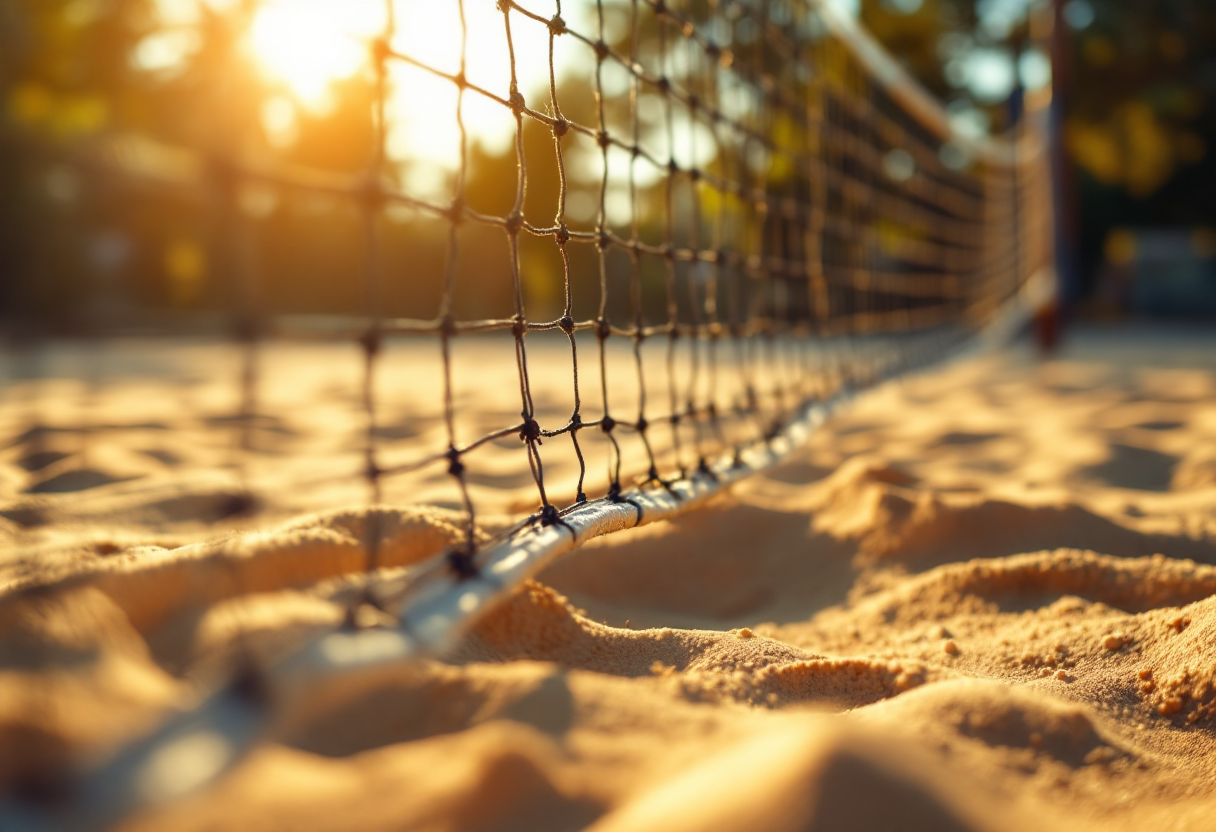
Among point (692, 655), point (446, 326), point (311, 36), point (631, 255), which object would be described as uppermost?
point (311, 36)

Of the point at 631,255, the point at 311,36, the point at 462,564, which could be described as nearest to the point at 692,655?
the point at 462,564

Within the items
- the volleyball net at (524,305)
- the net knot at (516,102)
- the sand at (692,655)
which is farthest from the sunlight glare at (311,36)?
the sand at (692,655)

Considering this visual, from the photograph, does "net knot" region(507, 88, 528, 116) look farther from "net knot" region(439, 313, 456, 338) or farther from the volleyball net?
"net knot" region(439, 313, 456, 338)

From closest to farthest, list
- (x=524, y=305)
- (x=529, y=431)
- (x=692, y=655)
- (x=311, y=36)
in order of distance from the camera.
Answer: (x=311, y=36) < (x=692, y=655) < (x=529, y=431) < (x=524, y=305)

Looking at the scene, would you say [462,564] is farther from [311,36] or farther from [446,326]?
[311,36]

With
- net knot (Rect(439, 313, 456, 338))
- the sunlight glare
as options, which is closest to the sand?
net knot (Rect(439, 313, 456, 338))

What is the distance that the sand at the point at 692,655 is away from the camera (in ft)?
2.22

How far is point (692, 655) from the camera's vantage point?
104 centimetres

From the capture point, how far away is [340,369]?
6090 millimetres

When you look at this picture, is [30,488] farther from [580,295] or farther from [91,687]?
[580,295]

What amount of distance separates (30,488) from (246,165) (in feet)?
4.40

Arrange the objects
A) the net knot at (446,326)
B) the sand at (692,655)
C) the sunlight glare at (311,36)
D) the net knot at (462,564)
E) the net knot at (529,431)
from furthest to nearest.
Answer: the net knot at (529,431)
the net knot at (446,326)
the net knot at (462,564)
the sunlight glare at (311,36)
the sand at (692,655)

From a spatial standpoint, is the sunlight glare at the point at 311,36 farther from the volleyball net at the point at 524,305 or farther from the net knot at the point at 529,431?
the net knot at the point at 529,431

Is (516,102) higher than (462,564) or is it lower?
higher
